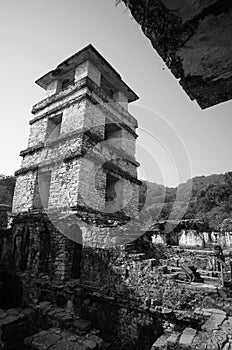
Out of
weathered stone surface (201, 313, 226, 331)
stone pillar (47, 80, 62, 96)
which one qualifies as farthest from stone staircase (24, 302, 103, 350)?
stone pillar (47, 80, 62, 96)

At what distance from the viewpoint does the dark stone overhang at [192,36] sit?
114 cm

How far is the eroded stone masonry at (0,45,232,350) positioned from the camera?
4855mm

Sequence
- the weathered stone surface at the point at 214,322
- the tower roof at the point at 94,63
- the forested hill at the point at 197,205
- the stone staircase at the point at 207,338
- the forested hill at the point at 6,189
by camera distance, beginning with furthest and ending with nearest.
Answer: the forested hill at the point at 197,205 < the forested hill at the point at 6,189 < the tower roof at the point at 94,63 < the weathered stone surface at the point at 214,322 < the stone staircase at the point at 207,338

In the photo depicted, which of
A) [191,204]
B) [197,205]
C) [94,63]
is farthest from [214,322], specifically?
[191,204]

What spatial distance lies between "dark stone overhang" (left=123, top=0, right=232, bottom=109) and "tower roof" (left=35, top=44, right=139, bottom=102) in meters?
11.6

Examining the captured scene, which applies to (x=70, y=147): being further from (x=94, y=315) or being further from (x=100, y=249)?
(x=94, y=315)

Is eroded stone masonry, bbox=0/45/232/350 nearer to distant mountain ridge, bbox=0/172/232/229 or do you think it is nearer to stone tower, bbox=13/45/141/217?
stone tower, bbox=13/45/141/217

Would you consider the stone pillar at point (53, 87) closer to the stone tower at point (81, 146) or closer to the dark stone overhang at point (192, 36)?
the stone tower at point (81, 146)

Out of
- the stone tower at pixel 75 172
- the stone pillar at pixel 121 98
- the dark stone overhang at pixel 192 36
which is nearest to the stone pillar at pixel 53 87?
the stone tower at pixel 75 172

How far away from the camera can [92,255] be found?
6918 mm

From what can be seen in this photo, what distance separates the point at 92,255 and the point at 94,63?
1015 cm

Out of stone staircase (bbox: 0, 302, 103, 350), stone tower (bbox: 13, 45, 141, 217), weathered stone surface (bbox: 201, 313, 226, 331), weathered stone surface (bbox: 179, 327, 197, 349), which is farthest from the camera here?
stone tower (bbox: 13, 45, 141, 217)

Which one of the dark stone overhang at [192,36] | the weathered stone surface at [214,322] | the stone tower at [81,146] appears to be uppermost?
the stone tower at [81,146]

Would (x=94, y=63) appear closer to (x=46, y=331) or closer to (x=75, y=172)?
(x=75, y=172)
